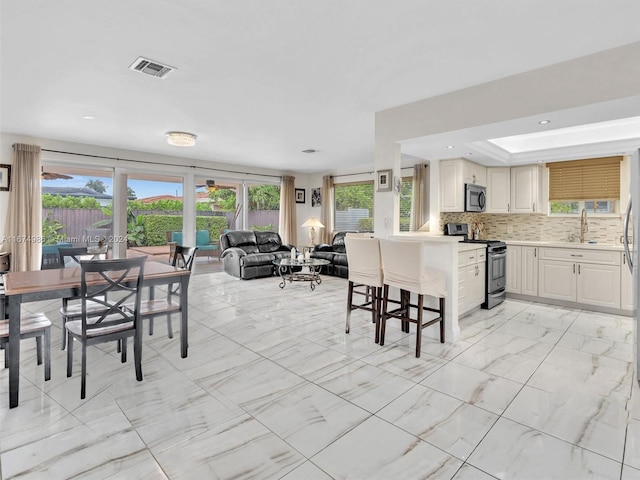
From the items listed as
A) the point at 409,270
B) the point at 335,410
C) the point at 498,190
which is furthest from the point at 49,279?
the point at 498,190

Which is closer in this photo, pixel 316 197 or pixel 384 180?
pixel 384 180

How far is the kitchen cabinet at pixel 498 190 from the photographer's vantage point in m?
5.54

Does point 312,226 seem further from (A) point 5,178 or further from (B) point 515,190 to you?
(A) point 5,178

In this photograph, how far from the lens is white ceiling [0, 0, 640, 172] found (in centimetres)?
212

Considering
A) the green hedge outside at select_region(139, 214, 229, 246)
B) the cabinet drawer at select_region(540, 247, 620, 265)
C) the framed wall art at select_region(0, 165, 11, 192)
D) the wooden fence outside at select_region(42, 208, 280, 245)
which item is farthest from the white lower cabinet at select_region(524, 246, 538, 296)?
the framed wall art at select_region(0, 165, 11, 192)

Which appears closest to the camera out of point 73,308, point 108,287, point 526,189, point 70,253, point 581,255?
point 108,287

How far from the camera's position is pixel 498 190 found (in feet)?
18.4

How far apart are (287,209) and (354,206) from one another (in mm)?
1775

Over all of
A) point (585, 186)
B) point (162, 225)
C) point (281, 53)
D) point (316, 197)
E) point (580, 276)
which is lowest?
point (580, 276)

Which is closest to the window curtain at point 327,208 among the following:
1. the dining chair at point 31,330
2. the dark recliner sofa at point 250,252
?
the dark recliner sofa at point 250,252

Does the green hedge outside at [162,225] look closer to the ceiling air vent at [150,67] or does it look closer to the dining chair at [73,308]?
the dining chair at [73,308]

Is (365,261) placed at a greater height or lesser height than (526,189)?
lesser

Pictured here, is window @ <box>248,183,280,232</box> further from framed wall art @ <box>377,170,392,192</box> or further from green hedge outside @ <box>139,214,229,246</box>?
framed wall art @ <box>377,170,392,192</box>

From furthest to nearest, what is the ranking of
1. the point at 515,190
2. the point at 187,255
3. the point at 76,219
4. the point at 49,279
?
1. the point at 76,219
2. the point at 515,190
3. the point at 187,255
4. the point at 49,279
